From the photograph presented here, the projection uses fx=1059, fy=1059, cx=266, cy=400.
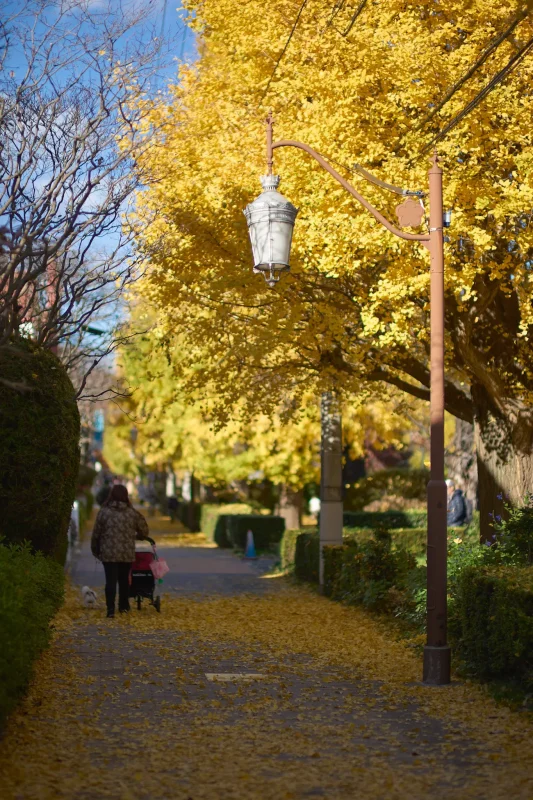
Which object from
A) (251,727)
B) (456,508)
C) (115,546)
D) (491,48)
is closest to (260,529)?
(456,508)

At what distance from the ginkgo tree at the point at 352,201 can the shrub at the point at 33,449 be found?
3351 millimetres

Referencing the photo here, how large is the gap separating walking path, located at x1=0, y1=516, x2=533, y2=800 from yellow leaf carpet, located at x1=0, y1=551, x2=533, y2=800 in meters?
0.01

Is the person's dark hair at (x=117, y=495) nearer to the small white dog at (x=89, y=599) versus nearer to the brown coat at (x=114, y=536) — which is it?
the brown coat at (x=114, y=536)

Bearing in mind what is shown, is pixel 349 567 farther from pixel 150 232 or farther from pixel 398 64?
pixel 398 64

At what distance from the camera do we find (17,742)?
6.82 metres

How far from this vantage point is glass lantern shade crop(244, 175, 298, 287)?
10000 millimetres

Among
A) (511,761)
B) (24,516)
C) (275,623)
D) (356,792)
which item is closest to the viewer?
(356,792)

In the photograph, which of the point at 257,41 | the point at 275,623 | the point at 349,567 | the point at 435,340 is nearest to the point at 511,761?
the point at 435,340

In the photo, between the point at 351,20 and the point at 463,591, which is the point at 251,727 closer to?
the point at 463,591

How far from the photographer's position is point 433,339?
9.80 m

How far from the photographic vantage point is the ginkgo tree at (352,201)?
1332cm

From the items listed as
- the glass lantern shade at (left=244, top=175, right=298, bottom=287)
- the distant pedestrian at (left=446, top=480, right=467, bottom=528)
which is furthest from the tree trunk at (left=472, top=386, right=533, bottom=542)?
the distant pedestrian at (left=446, top=480, right=467, bottom=528)

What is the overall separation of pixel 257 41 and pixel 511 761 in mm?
10986

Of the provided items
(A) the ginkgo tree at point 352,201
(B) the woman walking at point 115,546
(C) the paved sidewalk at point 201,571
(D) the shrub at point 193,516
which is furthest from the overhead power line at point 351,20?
(D) the shrub at point 193,516
